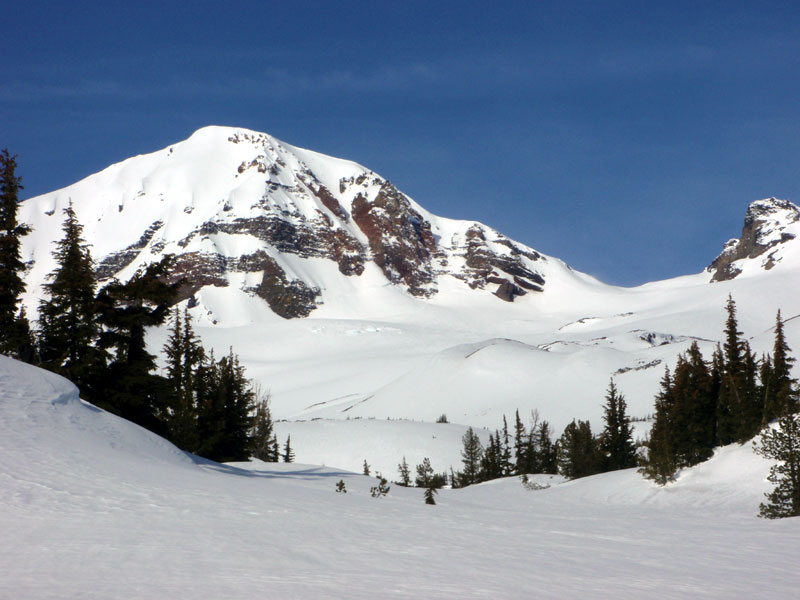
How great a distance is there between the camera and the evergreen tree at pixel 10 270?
99.1 feet

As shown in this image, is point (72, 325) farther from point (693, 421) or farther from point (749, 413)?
point (749, 413)

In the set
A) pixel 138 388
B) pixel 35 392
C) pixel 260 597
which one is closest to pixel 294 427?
pixel 138 388

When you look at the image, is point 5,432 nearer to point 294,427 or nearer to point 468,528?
point 468,528

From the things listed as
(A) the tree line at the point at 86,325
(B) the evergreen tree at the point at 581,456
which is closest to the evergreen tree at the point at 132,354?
(A) the tree line at the point at 86,325

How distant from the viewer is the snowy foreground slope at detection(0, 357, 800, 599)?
26.6ft

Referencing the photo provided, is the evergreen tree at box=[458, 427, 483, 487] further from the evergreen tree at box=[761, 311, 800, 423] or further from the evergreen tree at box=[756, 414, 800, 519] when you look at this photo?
the evergreen tree at box=[756, 414, 800, 519]

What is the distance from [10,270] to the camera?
3031cm

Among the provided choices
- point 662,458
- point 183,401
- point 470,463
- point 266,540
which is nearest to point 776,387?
point 662,458

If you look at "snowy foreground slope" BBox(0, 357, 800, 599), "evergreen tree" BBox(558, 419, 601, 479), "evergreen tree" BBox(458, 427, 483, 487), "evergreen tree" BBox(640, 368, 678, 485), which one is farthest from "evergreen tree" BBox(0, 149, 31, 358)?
"evergreen tree" BBox(458, 427, 483, 487)

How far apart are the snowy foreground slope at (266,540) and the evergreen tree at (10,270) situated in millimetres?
10254

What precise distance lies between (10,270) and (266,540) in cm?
2393

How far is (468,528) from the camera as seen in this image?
47.3 ft

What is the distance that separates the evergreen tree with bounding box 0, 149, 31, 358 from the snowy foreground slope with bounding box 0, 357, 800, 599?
10254 mm

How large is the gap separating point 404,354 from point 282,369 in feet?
98.7
